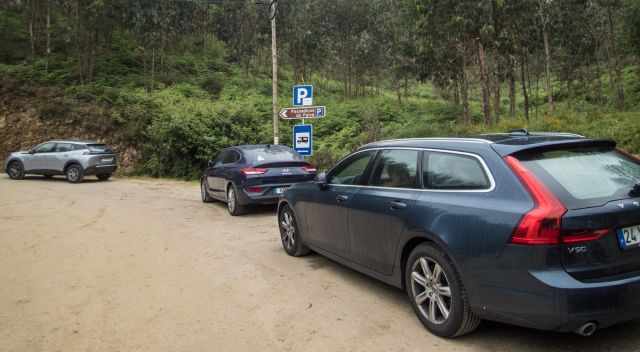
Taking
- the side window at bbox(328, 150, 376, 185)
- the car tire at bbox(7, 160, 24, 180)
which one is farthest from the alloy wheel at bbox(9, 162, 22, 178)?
the side window at bbox(328, 150, 376, 185)

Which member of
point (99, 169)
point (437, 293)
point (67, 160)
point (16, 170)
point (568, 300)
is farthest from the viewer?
point (16, 170)

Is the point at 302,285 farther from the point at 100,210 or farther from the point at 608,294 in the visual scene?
the point at 100,210

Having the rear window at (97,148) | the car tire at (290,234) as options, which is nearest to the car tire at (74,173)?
the rear window at (97,148)

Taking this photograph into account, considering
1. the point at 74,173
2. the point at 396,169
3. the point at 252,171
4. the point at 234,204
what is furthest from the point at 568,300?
the point at 74,173

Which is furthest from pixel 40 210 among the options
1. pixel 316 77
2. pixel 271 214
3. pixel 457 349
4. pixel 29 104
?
pixel 316 77

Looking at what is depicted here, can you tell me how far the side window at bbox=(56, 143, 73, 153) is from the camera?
18962 millimetres

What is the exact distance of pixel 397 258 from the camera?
4398 mm

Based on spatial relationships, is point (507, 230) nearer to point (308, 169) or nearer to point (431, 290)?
point (431, 290)

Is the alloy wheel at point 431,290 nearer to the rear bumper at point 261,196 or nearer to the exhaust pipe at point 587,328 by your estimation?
the exhaust pipe at point 587,328

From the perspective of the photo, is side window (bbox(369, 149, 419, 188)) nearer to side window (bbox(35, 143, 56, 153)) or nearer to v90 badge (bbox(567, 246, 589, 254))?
v90 badge (bbox(567, 246, 589, 254))

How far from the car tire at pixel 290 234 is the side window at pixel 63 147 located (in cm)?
1490

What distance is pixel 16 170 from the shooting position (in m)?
20.0

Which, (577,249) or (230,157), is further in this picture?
(230,157)

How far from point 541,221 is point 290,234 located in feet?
13.5
